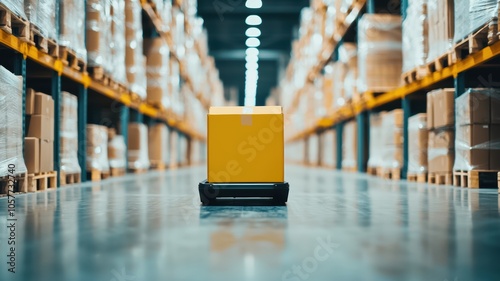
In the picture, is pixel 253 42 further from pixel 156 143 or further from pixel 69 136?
pixel 69 136

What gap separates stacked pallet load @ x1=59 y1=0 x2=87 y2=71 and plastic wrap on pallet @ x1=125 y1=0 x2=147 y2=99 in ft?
6.81

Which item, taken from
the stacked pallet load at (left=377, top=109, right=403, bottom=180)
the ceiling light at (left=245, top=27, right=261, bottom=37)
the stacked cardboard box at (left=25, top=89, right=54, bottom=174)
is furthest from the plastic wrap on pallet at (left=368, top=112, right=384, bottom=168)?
the ceiling light at (left=245, top=27, right=261, bottom=37)

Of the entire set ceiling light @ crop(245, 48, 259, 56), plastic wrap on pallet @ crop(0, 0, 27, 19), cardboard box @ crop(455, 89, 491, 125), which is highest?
ceiling light @ crop(245, 48, 259, 56)

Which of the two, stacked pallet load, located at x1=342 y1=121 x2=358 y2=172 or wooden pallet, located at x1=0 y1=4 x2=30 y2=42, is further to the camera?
stacked pallet load, located at x1=342 y1=121 x2=358 y2=172

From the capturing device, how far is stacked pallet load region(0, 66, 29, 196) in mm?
3924

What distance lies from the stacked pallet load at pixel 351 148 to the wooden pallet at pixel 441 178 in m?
3.95

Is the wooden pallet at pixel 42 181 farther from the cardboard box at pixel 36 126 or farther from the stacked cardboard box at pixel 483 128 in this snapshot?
the stacked cardboard box at pixel 483 128

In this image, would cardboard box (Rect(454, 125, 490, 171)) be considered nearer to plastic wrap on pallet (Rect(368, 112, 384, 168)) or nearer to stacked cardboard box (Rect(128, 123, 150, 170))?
plastic wrap on pallet (Rect(368, 112, 384, 168))

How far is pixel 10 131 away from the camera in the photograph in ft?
13.3

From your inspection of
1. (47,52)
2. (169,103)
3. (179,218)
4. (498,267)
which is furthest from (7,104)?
(169,103)

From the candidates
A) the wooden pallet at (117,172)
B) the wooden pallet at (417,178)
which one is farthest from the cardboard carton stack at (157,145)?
the wooden pallet at (417,178)

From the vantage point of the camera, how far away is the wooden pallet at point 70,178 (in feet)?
18.3

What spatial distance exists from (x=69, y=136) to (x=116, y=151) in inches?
85.9

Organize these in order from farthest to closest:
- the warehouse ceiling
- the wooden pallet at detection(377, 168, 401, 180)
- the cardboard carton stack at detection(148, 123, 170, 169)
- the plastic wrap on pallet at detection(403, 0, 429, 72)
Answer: the warehouse ceiling < the cardboard carton stack at detection(148, 123, 170, 169) < the wooden pallet at detection(377, 168, 401, 180) < the plastic wrap on pallet at detection(403, 0, 429, 72)
